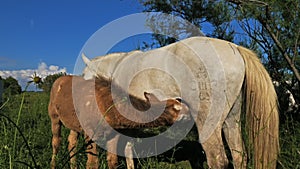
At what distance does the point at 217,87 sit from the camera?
424cm

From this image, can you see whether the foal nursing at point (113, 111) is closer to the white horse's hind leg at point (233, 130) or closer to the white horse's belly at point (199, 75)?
the white horse's belly at point (199, 75)

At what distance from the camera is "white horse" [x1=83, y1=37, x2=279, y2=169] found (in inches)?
159

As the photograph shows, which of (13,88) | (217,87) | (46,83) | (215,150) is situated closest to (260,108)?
(217,87)

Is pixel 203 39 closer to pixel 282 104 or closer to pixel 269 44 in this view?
pixel 269 44

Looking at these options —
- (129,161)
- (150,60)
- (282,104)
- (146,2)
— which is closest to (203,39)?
(150,60)

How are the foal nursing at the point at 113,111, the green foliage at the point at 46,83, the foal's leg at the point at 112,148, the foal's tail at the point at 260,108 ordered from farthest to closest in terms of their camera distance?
the foal's tail at the point at 260,108, the foal's leg at the point at 112,148, the foal nursing at the point at 113,111, the green foliage at the point at 46,83

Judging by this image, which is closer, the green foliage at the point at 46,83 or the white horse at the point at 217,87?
the green foliage at the point at 46,83

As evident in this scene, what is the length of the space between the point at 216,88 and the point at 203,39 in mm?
768

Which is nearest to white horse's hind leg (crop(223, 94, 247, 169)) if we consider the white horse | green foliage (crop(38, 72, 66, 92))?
the white horse

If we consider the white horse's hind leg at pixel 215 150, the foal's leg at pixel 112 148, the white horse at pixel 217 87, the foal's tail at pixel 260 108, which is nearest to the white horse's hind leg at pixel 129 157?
the white horse at pixel 217 87

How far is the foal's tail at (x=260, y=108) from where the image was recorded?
3795 millimetres

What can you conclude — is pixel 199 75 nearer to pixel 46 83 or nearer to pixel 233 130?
pixel 233 130

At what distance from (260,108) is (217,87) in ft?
2.05

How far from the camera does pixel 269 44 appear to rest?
557 cm
